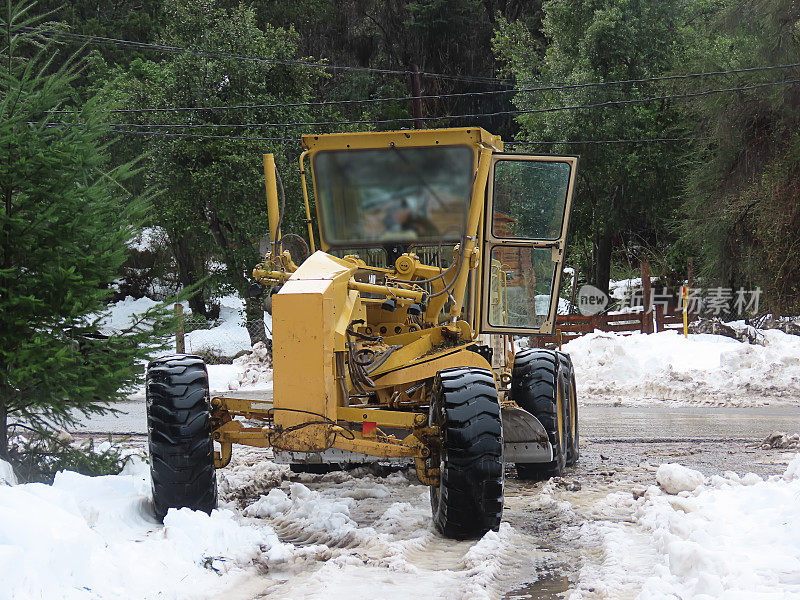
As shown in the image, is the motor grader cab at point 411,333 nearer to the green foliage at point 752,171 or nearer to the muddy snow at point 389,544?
the muddy snow at point 389,544

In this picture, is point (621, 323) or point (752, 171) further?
point (621, 323)

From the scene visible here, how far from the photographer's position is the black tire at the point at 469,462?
6664 millimetres

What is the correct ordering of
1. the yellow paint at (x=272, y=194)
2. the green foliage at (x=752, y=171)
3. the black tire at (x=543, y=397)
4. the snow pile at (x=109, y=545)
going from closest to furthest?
the snow pile at (x=109, y=545), the yellow paint at (x=272, y=194), the black tire at (x=543, y=397), the green foliage at (x=752, y=171)

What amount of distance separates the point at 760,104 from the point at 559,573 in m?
20.8

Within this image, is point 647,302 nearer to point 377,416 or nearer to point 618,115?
point 618,115

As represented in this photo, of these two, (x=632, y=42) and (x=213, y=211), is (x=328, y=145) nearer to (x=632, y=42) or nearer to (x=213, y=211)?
(x=213, y=211)

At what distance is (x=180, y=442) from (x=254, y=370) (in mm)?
14096

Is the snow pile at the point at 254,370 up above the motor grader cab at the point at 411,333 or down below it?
below

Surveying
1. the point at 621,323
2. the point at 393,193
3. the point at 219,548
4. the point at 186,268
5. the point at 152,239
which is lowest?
the point at 621,323

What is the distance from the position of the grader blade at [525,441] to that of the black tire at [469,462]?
158cm

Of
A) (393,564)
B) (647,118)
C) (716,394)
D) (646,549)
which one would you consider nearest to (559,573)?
(646,549)

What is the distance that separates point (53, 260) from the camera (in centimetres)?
770

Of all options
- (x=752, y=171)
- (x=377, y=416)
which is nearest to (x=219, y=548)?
(x=377, y=416)

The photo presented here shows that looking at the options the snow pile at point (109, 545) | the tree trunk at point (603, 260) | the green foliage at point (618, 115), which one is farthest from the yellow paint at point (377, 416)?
the tree trunk at point (603, 260)
